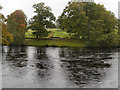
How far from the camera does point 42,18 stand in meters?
99.5

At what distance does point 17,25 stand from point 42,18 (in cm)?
1499

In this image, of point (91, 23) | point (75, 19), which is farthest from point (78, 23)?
point (91, 23)

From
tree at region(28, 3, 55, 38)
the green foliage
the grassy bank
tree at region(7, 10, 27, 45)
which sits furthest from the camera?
tree at region(28, 3, 55, 38)

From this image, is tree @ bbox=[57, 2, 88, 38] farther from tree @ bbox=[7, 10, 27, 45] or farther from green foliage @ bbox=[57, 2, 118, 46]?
tree @ bbox=[7, 10, 27, 45]

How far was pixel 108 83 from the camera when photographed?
24.4 metres

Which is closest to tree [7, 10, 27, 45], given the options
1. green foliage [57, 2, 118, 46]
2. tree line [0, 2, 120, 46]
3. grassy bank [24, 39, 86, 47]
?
tree line [0, 2, 120, 46]

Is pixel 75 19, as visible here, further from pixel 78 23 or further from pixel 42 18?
pixel 42 18

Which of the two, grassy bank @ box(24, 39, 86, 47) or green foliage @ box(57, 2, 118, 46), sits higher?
green foliage @ box(57, 2, 118, 46)

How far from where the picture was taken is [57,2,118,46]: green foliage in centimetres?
8682

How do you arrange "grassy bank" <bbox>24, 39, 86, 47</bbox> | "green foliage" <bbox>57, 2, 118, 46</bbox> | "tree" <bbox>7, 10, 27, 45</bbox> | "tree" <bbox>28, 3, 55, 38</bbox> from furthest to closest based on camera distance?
"tree" <bbox>28, 3, 55, 38</bbox> < "tree" <bbox>7, 10, 27, 45</bbox> < "grassy bank" <bbox>24, 39, 86, 47</bbox> < "green foliage" <bbox>57, 2, 118, 46</bbox>

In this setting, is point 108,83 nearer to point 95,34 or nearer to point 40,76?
point 40,76

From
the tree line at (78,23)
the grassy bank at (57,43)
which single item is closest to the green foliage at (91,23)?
the tree line at (78,23)

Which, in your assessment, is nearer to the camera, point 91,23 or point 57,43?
point 57,43

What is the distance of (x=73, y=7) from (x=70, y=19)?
6.17 metres
